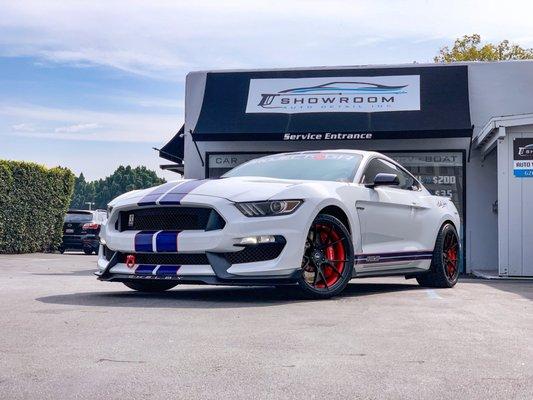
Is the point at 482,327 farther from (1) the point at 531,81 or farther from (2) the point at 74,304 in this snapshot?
(1) the point at 531,81

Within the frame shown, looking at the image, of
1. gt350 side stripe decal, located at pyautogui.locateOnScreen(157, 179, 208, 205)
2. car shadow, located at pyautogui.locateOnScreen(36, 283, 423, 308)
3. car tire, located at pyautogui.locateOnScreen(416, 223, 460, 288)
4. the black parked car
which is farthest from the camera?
the black parked car

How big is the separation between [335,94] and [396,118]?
1468mm

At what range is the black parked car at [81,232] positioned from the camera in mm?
28266

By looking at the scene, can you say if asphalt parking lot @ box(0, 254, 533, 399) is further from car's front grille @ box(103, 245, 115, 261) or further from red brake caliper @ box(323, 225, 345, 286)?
car's front grille @ box(103, 245, 115, 261)

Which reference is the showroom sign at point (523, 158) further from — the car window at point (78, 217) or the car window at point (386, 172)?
the car window at point (78, 217)

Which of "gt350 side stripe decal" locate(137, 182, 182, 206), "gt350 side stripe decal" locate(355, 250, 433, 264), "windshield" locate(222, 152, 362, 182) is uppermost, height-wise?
"windshield" locate(222, 152, 362, 182)

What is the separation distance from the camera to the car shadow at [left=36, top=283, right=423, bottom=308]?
673 cm

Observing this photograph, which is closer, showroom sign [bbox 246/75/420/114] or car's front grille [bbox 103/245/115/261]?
car's front grille [bbox 103/245/115/261]

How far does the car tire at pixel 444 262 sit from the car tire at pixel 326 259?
2.06 metres

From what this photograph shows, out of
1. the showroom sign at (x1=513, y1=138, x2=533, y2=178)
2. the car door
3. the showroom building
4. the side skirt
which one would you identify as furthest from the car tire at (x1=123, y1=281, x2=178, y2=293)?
the showroom building

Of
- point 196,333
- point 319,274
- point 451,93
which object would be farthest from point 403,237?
point 451,93

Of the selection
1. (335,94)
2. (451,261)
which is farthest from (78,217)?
(451,261)

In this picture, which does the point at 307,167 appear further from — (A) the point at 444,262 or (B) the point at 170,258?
(A) the point at 444,262

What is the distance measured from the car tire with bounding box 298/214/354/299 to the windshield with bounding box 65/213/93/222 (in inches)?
878
